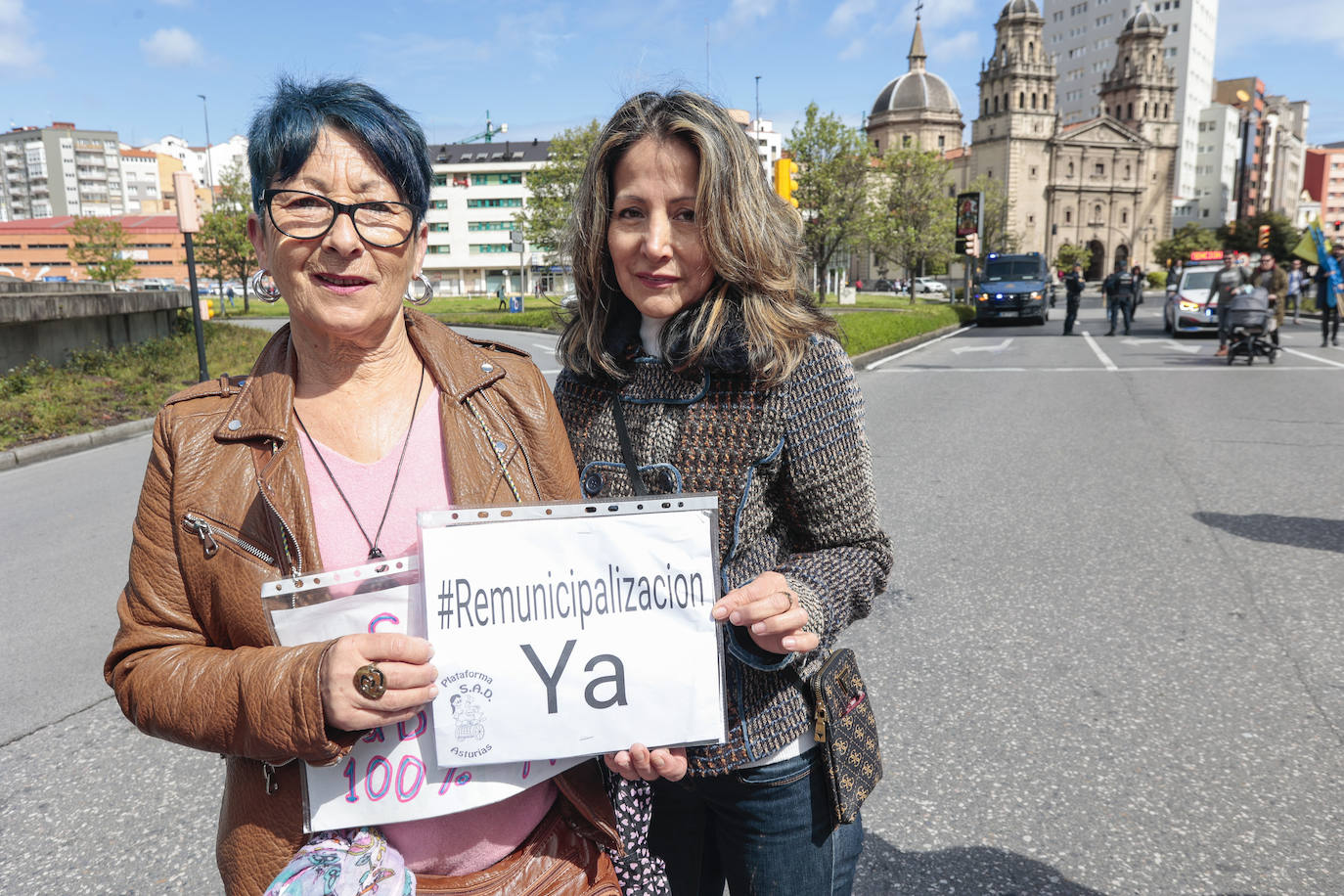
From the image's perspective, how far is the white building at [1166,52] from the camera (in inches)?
4252

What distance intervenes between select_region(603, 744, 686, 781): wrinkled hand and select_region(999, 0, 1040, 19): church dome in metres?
112

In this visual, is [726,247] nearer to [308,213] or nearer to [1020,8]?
[308,213]

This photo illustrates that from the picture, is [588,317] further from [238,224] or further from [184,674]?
[238,224]

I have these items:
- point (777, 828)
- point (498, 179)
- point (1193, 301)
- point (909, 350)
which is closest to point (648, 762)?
point (777, 828)

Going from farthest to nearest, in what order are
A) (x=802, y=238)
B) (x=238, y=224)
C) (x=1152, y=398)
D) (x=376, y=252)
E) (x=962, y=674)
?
(x=238, y=224) → (x=1152, y=398) → (x=962, y=674) → (x=802, y=238) → (x=376, y=252)

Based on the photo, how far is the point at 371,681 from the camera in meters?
1.26

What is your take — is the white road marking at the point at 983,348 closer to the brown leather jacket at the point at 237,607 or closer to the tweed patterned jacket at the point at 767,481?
the tweed patterned jacket at the point at 767,481

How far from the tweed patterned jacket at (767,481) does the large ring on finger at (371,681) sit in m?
0.55

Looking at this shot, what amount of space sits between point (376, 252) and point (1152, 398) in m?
13.1

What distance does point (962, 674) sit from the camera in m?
4.02

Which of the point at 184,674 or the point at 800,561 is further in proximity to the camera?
the point at 800,561

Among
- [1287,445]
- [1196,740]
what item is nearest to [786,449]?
[1196,740]

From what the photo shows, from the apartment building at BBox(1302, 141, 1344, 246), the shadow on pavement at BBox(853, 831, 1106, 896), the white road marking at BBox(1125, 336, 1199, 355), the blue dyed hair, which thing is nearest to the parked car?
the white road marking at BBox(1125, 336, 1199, 355)

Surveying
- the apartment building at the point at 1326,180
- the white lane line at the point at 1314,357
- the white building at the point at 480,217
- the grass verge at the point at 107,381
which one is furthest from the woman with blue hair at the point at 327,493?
the apartment building at the point at 1326,180
